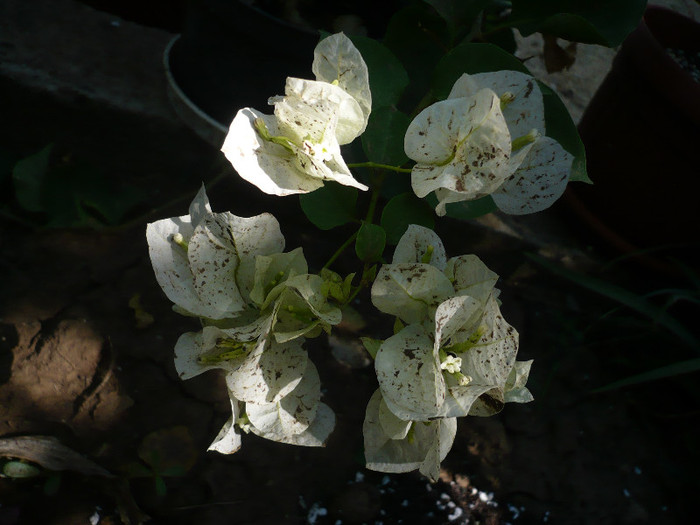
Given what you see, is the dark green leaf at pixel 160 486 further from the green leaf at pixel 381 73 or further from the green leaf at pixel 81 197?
the green leaf at pixel 381 73

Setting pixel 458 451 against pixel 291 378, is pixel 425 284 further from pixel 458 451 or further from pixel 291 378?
pixel 458 451

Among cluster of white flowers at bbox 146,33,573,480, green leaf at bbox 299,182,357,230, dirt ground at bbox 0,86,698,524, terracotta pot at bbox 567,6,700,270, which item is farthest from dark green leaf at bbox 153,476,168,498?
terracotta pot at bbox 567,6,700,270

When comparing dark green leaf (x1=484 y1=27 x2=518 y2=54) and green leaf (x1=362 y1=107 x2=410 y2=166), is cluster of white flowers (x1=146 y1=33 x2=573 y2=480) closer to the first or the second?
green leaf (x1=362 y1=107 x2=410 y2=166)

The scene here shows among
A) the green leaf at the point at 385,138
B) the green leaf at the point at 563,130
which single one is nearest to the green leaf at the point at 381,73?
the green leaf at the point at 385,138

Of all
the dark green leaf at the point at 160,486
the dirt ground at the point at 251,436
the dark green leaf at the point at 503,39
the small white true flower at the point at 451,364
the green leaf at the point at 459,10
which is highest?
the green leaf at the point at 459,10

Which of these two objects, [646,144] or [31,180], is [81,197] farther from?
[646,144]

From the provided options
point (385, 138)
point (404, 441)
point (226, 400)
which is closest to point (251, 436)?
point (226, 400)
